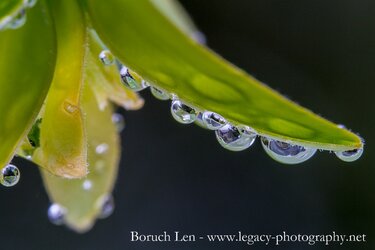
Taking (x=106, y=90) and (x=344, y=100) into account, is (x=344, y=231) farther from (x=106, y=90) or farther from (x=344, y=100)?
(x=106, y=90)

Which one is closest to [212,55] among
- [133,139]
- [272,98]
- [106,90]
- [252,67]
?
[272,98]

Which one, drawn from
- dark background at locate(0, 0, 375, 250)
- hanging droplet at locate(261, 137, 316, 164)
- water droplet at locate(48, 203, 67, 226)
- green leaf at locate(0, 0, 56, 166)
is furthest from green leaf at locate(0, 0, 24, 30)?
dark background at locate(0, 0, 375, 250)

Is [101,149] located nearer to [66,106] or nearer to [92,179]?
[92,179]

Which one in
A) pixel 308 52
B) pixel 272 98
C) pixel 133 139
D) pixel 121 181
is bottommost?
pixel 272 98

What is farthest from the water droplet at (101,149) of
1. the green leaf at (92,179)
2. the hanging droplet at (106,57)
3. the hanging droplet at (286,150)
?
the hanging droplet at (286,150)

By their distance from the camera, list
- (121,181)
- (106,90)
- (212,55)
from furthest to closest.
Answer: (121,181), (106,90), (212,55)

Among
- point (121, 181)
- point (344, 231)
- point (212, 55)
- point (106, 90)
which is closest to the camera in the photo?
point (212, 55)

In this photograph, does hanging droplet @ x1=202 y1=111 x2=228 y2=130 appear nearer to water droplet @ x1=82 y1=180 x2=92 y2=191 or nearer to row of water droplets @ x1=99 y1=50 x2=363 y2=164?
row of water droplets @ x1=99 y1=50 x2=363 y2=164
